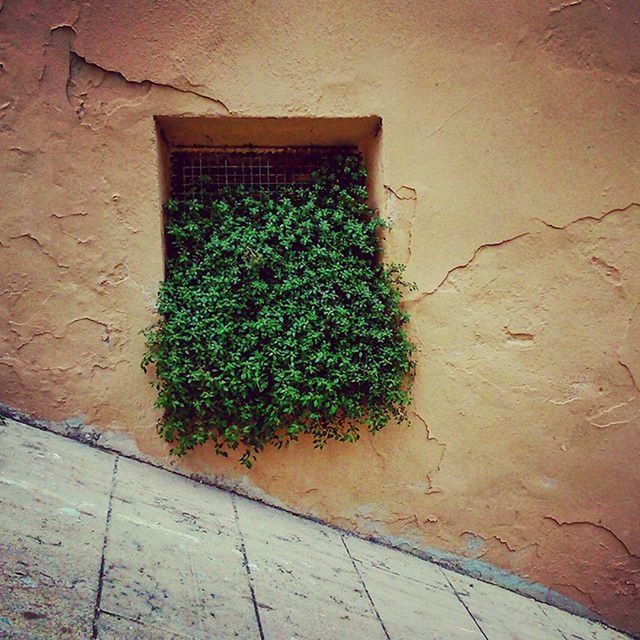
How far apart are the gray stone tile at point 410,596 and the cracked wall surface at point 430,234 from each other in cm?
16

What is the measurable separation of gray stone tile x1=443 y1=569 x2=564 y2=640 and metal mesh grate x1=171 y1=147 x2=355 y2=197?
2.22 m

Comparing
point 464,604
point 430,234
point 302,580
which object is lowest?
point 464,604

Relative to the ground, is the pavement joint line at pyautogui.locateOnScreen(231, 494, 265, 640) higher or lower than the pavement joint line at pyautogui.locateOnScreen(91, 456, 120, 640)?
lower

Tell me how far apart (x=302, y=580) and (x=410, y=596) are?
53 cm

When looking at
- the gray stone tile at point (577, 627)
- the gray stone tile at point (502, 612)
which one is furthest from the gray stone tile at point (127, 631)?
the gray stone tile at point (577, 627)

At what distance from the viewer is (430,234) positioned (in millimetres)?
3080

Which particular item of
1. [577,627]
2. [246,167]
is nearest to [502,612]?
[577,627]

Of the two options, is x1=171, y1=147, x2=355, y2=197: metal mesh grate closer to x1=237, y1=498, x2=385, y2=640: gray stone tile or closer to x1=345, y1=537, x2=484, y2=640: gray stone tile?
x1=237, y1=498, x2=385, y2=640: gray stone tile

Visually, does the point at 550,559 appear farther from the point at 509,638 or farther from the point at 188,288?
the point at 188,288

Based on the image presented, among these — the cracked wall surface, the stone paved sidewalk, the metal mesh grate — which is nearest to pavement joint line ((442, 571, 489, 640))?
the stone paved sidewalk

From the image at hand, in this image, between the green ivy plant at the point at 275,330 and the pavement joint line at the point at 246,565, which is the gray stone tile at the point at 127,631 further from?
the green ivy plant at the point at 275,330

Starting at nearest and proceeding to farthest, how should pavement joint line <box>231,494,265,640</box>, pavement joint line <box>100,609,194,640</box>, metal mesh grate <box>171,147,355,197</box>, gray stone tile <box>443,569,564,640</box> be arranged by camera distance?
pavement joint line <box>100,609,194,640</box>, pavement joint line <box>231,494,265,640</box>, gray stone tile <box>443,569,564,640</box>, metal mesh grate <box>171,147,355,197</box>

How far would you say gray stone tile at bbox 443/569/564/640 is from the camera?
269 centimetres

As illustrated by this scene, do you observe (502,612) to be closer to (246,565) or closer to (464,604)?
(464,604)
